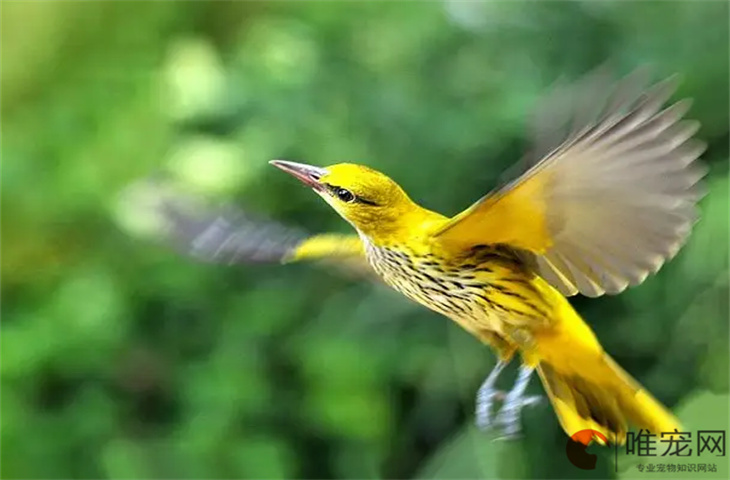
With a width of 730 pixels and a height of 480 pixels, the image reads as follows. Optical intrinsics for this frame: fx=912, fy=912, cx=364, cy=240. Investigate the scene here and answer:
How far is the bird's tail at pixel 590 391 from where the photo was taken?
1.43ft

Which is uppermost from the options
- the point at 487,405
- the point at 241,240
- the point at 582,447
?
the point at 241,240

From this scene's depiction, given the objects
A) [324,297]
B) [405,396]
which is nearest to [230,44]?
[324,297]

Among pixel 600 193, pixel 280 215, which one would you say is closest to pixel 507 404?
pixel 600 193

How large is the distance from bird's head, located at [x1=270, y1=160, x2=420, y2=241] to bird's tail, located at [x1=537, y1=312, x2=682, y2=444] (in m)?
0.11

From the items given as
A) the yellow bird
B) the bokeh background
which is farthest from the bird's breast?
the bokeh background

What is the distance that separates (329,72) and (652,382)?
1.44ft

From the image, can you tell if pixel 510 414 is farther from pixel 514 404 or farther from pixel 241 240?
pixel 241 240

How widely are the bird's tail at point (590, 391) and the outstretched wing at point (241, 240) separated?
0.34 feet

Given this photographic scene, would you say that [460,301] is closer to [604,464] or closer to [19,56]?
[604,464]

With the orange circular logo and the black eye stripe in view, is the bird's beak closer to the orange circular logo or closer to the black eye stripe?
the black eye stripe

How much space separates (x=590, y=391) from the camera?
0.45 m

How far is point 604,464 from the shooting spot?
722mm

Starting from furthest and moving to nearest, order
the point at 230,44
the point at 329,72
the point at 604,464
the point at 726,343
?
the point at 230,44, the point at 329,72, the point at 726,343, the point at 604,464

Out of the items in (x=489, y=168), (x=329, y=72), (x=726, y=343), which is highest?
(x=329, y=72)
